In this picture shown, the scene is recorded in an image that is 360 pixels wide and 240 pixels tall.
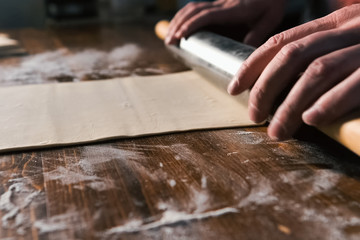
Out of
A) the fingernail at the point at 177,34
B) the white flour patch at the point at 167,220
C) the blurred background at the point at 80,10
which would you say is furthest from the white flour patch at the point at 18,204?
the blurred background at the point at 80,10

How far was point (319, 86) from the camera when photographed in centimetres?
64

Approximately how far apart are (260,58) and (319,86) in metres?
0.16

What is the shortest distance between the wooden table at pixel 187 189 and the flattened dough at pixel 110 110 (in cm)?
4

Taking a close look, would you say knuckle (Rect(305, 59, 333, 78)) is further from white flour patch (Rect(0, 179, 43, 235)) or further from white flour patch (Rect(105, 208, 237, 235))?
white flour patch (Rect(0, 179, 43, 235))

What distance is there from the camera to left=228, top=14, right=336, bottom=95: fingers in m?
0.76

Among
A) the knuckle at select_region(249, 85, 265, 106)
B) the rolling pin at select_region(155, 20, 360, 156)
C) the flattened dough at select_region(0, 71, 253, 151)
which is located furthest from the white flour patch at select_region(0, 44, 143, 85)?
the knuckle at select_region(249, 85, 265, 106)

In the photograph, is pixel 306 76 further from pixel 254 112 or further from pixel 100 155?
pixel 100 155

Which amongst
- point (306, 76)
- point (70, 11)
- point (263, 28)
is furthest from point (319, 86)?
point (70, 11)

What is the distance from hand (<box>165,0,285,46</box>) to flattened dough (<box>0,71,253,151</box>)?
0.67 ft

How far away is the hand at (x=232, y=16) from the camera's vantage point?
1312mm

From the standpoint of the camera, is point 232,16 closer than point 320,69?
No

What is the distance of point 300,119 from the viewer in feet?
2.22

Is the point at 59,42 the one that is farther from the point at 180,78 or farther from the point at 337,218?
the point at 337,218

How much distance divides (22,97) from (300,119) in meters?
0.74
